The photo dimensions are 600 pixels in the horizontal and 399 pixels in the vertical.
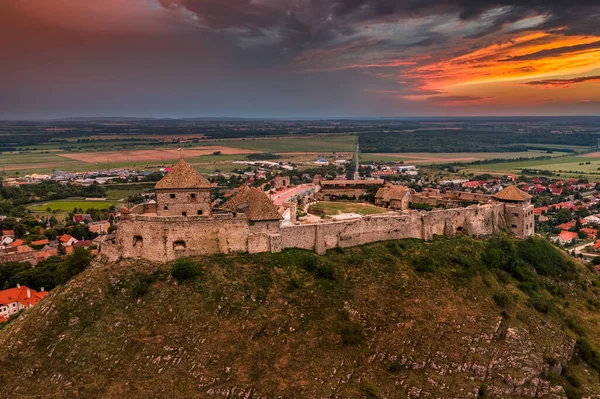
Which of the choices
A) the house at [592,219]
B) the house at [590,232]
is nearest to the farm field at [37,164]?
the house at [590,232]

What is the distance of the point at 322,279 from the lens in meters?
34.4

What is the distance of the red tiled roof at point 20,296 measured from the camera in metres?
47.9

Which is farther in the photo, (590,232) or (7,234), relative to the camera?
(590,232)

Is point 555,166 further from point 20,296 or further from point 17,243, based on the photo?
point 20,296

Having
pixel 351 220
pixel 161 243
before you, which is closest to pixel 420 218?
pixel 351 220

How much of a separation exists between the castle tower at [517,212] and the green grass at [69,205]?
8325 cm

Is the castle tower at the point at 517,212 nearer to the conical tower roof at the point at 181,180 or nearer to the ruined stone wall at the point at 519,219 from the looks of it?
the ruined stone wall at the point at 519,219

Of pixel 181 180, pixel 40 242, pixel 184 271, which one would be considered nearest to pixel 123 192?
pixel 40 242

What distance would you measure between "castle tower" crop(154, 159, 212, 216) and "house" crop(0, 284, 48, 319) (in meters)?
22.9

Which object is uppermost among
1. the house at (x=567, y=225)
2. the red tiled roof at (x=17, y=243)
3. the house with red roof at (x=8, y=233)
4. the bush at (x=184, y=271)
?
the bush at (x=184, y=271)

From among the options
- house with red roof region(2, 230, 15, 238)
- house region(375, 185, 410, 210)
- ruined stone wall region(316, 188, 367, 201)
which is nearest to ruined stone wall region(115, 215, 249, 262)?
A: house region(375, 185, 410, 210)

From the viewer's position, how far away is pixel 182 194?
35594mm

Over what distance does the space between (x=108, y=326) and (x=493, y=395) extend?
24.5 meters

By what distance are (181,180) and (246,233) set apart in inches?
254
